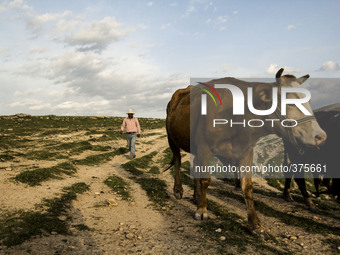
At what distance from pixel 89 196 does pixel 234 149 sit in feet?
18.2

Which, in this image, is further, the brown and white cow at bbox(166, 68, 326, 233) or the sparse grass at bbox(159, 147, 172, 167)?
the sparse grass at bbox(159, 147, 172, 167)

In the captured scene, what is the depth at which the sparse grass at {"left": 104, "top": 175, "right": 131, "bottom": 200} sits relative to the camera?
9.81 meters

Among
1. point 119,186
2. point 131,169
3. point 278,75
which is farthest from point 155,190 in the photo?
point 278,75

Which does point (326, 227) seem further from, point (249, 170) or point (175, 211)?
point (175, 211)

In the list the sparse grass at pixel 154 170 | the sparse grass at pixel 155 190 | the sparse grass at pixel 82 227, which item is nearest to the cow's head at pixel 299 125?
the sparse grass at pixel 155 190

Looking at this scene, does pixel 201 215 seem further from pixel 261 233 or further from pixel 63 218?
pixel 63 218

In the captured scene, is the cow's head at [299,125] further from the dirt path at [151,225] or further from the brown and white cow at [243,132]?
the dirt path at [151,225]

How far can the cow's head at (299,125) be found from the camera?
5758 mm

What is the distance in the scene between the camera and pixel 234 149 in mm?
6773

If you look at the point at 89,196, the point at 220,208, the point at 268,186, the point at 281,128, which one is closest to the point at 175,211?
the point at 220,208

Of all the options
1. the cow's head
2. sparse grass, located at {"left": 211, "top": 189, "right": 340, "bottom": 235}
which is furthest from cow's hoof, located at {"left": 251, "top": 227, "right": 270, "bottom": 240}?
the cow's head

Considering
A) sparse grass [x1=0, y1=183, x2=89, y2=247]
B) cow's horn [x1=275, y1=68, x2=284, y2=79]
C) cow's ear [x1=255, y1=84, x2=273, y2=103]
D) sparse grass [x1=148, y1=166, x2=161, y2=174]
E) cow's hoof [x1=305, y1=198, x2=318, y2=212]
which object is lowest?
cow's hoof [x1=305, y1=198, x2=318, y2=212]

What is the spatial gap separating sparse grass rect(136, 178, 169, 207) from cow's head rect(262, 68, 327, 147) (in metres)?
4.71

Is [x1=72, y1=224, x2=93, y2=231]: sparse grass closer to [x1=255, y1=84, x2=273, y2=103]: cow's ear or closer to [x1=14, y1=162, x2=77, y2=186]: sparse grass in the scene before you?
[x1=14, y1=162, x2=77, y2=186]: sparse grass
